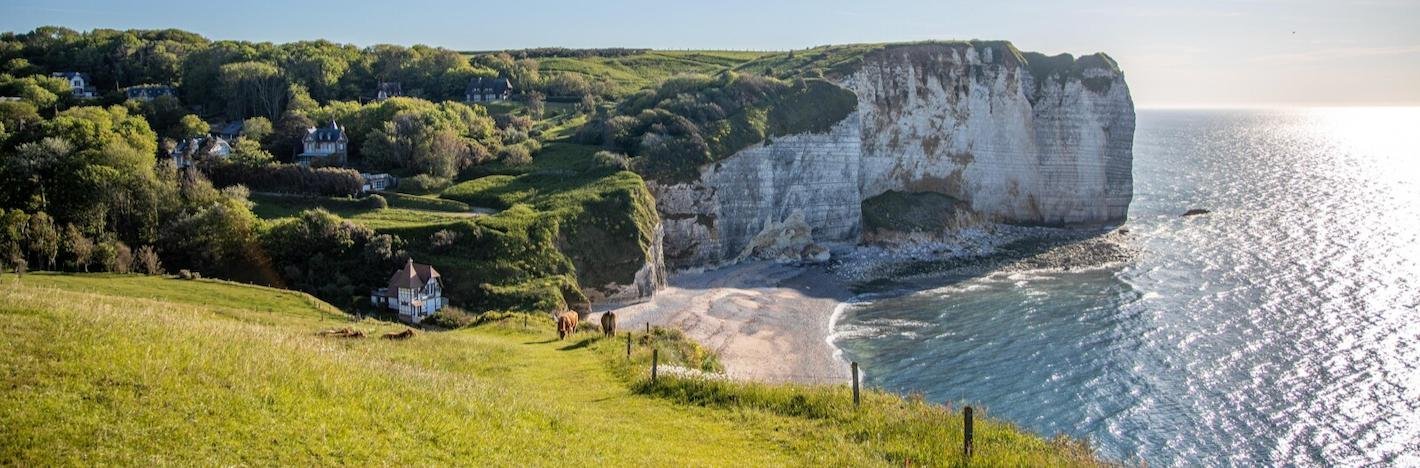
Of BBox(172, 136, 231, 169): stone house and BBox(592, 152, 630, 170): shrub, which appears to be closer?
BBox(172, 136, 231, 169): stone house

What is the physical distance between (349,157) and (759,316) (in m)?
37.1

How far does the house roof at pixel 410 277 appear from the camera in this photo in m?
41.9

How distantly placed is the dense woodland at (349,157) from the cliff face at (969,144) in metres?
4.33

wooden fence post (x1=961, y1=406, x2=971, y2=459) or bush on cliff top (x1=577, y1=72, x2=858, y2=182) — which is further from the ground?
bush on cliff top (x1=577, y1=72, x2=858, y2=182)

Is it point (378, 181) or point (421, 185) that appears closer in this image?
point (421, 185)

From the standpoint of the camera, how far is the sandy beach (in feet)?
140

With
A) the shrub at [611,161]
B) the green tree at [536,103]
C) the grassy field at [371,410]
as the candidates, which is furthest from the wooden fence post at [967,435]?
the green tree at [536,103]

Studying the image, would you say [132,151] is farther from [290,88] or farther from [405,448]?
[405,448]

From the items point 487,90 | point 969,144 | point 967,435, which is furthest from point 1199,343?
point 487,90

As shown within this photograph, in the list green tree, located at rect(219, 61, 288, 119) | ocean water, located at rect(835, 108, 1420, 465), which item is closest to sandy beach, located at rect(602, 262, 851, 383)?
ocean water, located at rect(835, 108, 1420, 465)

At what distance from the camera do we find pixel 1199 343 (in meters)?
45.4

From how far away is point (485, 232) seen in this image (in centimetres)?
4962

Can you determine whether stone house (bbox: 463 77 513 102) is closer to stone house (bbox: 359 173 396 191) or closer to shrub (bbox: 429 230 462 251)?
stone house (bbox: 359 173 396 191)

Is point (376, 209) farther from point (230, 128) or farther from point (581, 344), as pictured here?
point (581, 344)
